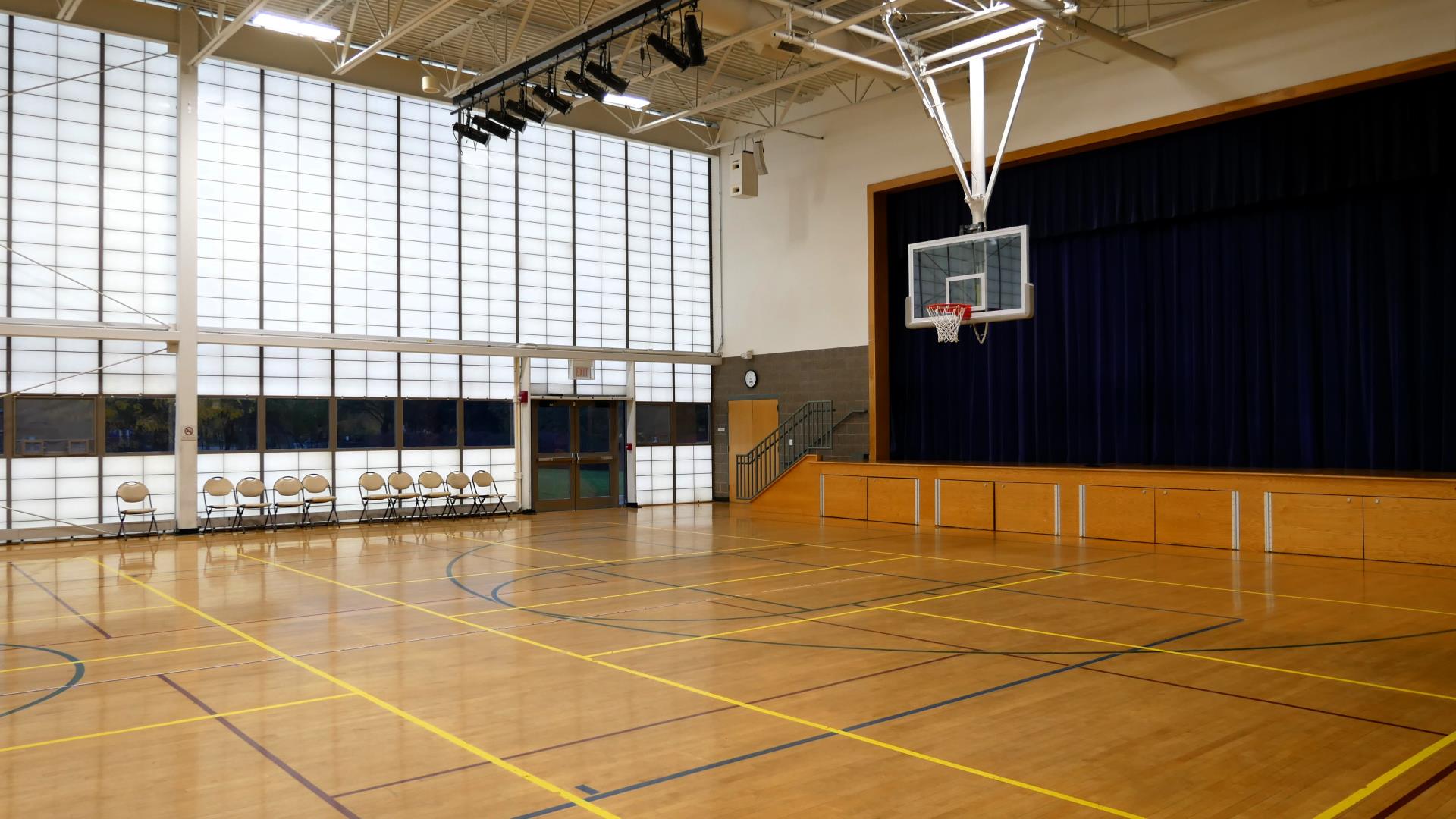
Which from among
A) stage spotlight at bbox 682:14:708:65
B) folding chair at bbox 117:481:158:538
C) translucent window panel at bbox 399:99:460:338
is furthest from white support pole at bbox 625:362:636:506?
→ stage spotlight at bbox 682:14:708:65

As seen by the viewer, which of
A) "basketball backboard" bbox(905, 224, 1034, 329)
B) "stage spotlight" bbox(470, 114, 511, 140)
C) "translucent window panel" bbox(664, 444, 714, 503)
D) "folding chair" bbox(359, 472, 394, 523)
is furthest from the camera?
"translucent window panel" bbox(664, 444, 714, 503)

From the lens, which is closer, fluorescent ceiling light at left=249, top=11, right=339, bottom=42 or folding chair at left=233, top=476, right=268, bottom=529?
fluorescent ceiling light at left=249, top=11, right=339, bottom=42

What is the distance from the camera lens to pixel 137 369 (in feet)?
49.7

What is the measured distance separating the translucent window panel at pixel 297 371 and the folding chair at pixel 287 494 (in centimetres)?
144

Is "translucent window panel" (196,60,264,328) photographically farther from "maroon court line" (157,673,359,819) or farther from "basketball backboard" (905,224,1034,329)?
"maroon court line" (157,673,359,819)

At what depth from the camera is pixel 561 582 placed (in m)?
10.1

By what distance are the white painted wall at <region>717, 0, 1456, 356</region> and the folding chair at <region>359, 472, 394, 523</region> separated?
7804 millimetres

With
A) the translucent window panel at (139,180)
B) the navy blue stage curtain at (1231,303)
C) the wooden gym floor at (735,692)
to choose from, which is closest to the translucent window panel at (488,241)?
the translucent window panel at (139,180)

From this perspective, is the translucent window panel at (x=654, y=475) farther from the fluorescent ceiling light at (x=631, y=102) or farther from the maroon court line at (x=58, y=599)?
the maroon court line at (x=58, y=599)

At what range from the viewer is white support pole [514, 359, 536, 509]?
61.8ft

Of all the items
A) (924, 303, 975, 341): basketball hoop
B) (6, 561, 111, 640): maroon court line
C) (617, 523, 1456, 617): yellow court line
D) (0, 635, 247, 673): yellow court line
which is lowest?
(617, 523, 1456, 617): yellow court line

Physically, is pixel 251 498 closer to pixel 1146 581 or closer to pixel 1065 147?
pixel 1146 581

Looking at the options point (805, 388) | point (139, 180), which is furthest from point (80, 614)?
point (805, 388)

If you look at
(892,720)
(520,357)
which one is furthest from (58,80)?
(892,720)
